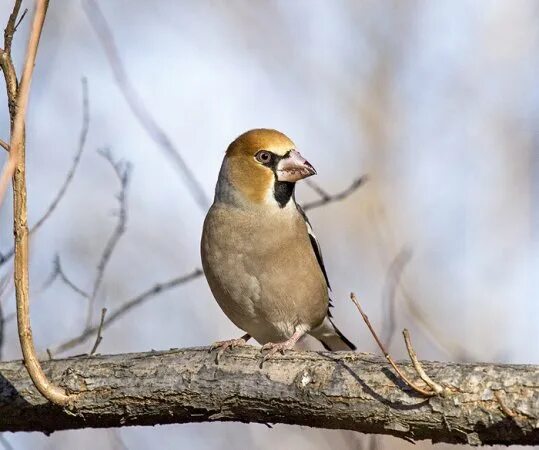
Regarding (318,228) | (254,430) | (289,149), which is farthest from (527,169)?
(289,149)

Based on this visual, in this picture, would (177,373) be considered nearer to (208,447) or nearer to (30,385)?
(30,385)

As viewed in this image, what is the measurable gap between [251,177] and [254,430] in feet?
9.97

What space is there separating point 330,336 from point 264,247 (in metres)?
0.84

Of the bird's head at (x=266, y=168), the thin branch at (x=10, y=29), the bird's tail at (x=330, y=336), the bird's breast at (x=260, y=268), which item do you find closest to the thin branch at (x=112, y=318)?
the bird's breast at (x=260, y=268)

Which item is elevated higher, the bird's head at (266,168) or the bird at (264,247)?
the bird's head at (266,168)

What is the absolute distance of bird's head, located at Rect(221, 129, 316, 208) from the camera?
16.0ft

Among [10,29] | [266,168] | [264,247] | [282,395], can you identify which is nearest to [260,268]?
[264,247]

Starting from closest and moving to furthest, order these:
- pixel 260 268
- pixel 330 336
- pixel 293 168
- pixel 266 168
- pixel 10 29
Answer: pixel 10 29 < pixel 260 268 < pixel 293 168 < pixel 266 168 < pixel 330 336

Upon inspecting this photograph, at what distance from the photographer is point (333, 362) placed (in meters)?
3.45

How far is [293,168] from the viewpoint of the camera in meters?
4.81

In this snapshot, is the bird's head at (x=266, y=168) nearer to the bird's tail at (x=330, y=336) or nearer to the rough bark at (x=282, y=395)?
the bird's tail at (x=330, y=336)

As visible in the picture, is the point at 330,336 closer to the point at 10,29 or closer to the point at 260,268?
the point at 260,268

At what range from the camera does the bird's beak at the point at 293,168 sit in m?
4.75

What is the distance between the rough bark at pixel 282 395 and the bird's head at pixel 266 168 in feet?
4.20
